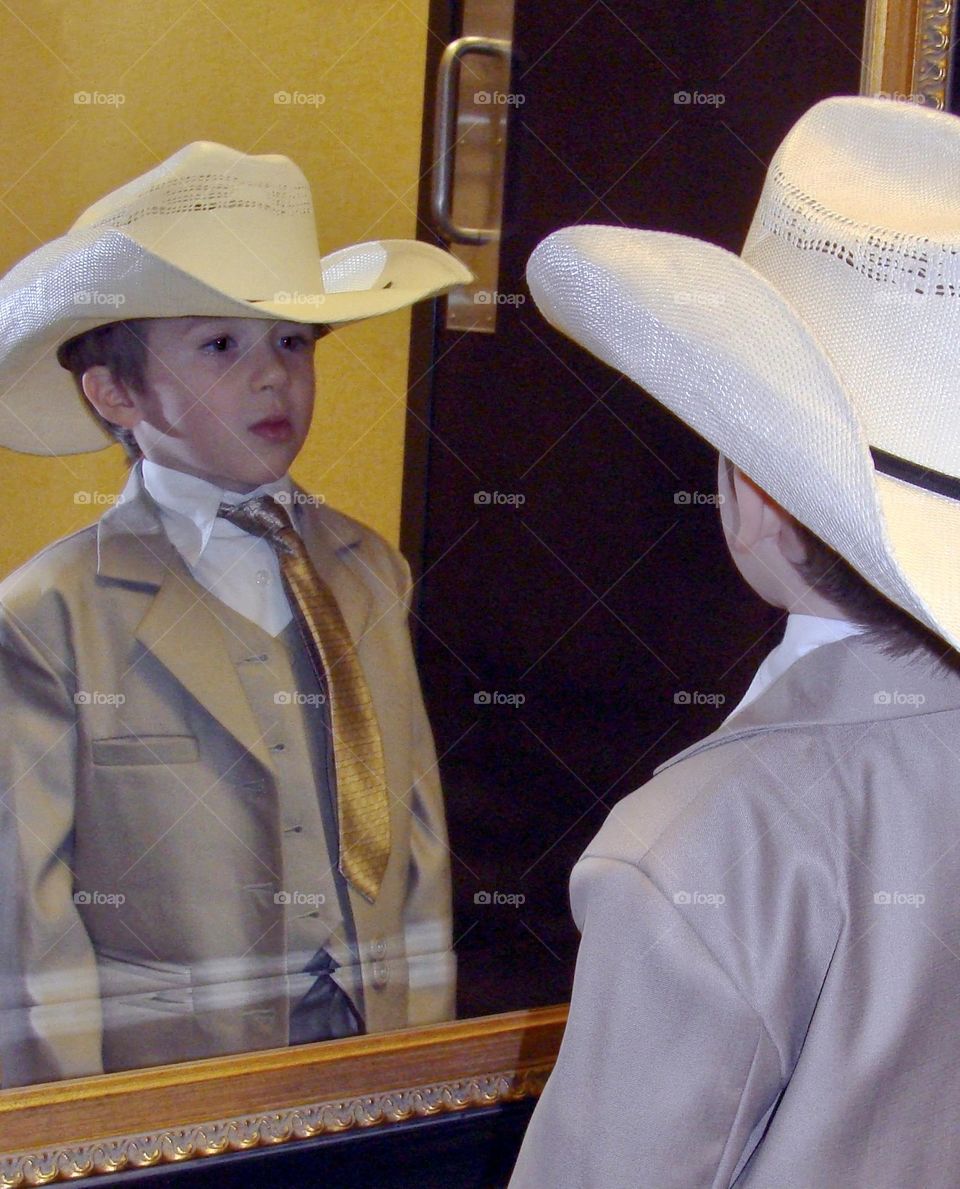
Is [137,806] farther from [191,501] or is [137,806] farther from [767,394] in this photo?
[767,394]

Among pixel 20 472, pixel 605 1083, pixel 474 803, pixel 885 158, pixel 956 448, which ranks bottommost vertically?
pixel 474 803

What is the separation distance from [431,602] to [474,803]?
17 cm

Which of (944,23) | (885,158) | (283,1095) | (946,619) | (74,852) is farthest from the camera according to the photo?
(944,23)

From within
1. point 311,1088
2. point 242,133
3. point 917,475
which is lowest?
point 311,1088

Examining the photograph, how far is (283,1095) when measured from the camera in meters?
1.01

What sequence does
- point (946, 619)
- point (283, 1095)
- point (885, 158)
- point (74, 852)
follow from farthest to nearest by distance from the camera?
point (283, 1095), point (74, 852), point (885, 158), point (946, 619)

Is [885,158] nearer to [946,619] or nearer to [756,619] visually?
[946,619]

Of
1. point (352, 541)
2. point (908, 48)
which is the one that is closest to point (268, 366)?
point (352, 541)

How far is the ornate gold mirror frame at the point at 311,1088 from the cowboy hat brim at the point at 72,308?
46cm

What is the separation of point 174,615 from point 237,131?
0.34 m

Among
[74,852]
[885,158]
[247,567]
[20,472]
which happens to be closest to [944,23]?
[885,158]

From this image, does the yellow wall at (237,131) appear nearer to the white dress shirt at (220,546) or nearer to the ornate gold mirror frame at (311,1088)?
the white dress shirt at (220,546)

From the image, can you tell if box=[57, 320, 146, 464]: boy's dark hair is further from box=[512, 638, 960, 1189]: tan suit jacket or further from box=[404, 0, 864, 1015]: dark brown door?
box=[512, 638, 960, 1189]: tan suit jacket

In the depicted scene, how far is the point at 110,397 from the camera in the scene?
0.88m
